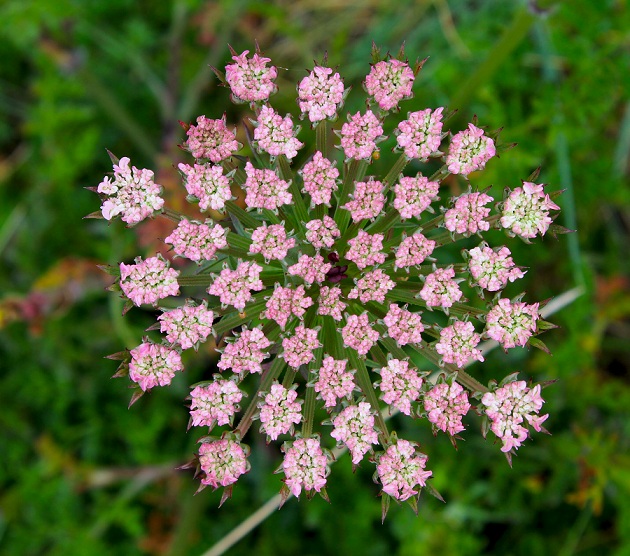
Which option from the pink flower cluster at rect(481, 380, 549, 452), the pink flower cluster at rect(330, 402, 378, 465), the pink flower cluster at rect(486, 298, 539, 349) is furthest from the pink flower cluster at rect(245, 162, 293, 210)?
the pink flower cluster at rect(481, 380, 549, 452)

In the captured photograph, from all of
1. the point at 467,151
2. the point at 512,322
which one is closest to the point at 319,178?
the point at 467,151

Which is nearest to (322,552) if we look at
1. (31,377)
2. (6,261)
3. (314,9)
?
(31,377)

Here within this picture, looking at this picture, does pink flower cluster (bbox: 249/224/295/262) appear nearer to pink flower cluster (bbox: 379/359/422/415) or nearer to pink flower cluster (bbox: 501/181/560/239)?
pink flower cluster (bbox: 379/359/422/415)

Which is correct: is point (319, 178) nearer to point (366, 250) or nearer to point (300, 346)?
point (366, 250)

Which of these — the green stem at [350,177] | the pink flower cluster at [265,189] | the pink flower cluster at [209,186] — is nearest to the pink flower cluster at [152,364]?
the pink flower cluster at [209,186]

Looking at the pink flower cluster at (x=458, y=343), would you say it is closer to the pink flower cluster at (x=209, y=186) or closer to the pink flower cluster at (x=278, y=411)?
the pink flower cluster at (x=278, y=411)

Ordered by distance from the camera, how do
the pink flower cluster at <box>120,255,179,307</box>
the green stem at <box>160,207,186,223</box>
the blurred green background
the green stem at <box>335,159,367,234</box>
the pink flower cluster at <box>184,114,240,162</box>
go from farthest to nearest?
the blurred green background, the green stem at <box>335,159,367,234</box>, the green stem at <box>160,207,186,223</box>, the pink flower cluster at <box>184,114,240,162</box>, the pink flower cluster at <box>120,255,179,307</box>

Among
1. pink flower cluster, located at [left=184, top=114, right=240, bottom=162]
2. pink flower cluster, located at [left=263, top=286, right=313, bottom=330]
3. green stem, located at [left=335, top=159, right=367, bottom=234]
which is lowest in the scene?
pink flower cluster, located at [left=263, top=286, right=313, bottom=330]
